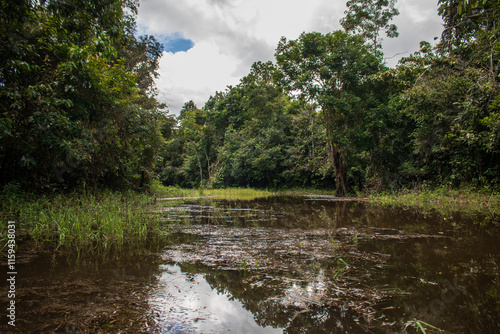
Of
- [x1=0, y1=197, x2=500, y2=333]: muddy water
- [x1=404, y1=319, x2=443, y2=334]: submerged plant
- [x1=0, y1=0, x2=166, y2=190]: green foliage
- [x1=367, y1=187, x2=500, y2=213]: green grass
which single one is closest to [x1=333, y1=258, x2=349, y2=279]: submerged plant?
[x1=0, y1=197, x2=500, y2=333]: muddy water

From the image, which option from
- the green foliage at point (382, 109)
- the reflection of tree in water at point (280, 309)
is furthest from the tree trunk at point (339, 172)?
the reflection of tree in water at point (280, 309)

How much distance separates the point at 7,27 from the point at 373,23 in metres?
20.7

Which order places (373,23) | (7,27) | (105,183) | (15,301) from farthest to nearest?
(373,23)
(105,183)
(7,27)
(15,301)

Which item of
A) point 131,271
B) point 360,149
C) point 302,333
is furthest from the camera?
point 360,149

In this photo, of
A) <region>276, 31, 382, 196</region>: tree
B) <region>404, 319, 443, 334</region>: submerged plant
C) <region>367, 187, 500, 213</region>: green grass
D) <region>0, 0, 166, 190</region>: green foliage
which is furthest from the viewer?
<region>276, 31, 382, 196</region>: tree

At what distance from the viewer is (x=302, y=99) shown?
15133 mm

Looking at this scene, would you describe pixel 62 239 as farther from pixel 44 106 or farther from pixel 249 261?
pixel 44 106

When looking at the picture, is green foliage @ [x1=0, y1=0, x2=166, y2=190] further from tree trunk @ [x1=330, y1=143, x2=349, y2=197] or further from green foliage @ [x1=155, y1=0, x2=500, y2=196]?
tree trunk @ [x1=330, y1=143, x2=349, y2=197]

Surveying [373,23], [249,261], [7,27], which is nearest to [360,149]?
[373,23]

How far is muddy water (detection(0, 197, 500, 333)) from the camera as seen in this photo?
158cm

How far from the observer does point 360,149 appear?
1392cm

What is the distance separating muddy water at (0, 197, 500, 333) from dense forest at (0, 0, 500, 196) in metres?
2.38

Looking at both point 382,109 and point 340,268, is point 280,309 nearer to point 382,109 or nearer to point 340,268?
point 340,268

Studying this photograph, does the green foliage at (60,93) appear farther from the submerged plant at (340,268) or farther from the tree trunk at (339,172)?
the tree trunk at (339,172)
